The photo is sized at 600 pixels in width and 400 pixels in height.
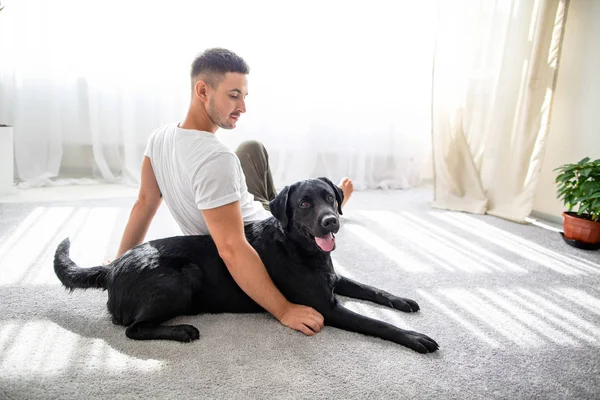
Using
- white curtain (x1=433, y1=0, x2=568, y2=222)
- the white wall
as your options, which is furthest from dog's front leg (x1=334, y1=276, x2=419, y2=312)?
the white wall

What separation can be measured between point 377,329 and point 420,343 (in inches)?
5.9

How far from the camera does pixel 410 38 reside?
162 inches

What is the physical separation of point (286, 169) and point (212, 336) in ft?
8.76

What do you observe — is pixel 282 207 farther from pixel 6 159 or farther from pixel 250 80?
pixel 6 159

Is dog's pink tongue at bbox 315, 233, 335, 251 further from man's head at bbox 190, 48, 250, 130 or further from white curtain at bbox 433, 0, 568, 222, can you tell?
white curtain at bbox 433, 0, 568, 222

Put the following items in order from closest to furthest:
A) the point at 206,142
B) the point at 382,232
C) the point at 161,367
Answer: the point at 161,367, the point at 206,142, the point at 382,232

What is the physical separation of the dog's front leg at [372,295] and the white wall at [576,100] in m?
2.17

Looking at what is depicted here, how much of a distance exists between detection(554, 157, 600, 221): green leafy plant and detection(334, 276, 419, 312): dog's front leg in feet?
4.95

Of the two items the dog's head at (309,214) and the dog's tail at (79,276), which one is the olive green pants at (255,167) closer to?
the dog's head at (309,214)

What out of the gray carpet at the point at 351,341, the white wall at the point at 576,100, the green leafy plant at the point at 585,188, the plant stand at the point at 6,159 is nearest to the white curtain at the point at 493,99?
the white wall at the point at 576,100

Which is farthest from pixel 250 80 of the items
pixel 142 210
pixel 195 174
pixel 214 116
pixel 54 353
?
pixel 54 353

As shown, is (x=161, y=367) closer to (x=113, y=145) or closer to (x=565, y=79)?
(x=113, y=145)

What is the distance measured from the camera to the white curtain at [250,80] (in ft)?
11.6

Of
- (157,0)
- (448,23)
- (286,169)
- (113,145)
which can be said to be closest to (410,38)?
(448,23)
